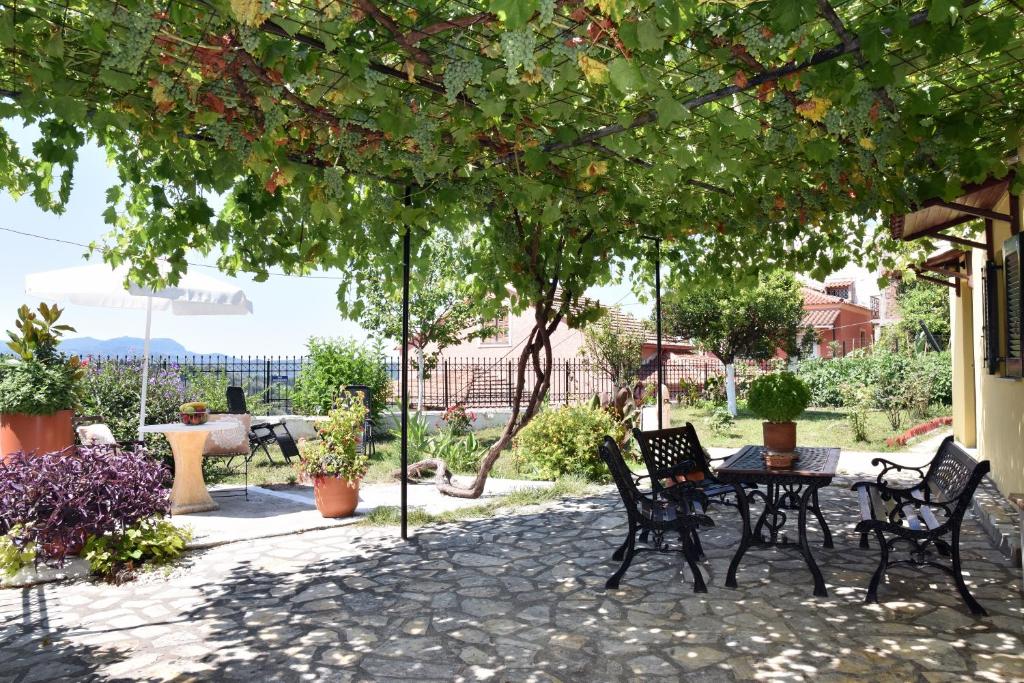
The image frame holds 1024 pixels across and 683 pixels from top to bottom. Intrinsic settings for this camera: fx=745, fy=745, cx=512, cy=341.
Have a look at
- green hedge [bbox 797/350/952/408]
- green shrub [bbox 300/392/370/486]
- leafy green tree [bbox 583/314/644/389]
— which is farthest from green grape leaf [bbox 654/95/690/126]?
leafy green tree [bbox 583/314/644/389]

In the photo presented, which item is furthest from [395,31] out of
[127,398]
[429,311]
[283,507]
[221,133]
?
[429,311]

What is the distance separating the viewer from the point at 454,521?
7.10 metres

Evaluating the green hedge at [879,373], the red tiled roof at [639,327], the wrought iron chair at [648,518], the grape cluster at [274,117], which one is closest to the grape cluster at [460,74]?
the grape cluster at [274,117]

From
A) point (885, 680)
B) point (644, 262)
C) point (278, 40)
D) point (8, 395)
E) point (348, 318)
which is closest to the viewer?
point (278, 40)

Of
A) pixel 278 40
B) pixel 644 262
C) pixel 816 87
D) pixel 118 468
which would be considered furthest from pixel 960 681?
pixel 644 262

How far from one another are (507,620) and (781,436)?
2.58 metres

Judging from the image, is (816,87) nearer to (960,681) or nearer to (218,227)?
(960,681)

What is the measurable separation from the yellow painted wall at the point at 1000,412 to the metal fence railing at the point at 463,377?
571 centimetres

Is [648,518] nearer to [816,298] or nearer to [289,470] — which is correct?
[289,470]

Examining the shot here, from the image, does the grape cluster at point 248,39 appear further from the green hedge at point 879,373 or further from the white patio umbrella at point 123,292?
the green hedge at point 879,373

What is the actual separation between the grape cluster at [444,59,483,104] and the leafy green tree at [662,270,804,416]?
17074 millimetres

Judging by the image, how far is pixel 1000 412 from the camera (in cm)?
689

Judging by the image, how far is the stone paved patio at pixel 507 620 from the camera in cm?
370

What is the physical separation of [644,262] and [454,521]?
4.02 metres
